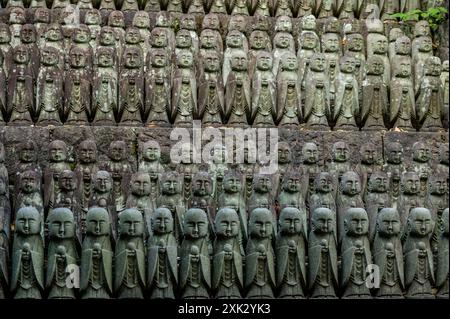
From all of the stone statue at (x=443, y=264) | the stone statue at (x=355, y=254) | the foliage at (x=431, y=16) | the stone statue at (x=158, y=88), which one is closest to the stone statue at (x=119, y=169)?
the stone statue at (x=158, y=88)

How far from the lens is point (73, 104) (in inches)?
614

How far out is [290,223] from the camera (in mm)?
14016

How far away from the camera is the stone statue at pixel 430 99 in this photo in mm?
15969

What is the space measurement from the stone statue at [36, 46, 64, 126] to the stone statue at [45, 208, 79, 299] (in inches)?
72.1

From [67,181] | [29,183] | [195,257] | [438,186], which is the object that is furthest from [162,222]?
[438,186]

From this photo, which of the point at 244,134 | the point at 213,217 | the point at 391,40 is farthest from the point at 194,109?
the point at 391,40

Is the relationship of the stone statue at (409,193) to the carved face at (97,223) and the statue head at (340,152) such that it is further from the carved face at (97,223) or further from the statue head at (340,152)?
the carved face at (97,223)

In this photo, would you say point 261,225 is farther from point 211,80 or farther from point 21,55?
point 21,55

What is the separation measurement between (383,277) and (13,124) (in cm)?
425

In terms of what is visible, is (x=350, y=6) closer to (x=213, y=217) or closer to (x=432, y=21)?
(x=432, y=21)

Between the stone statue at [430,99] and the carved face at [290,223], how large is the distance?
254 centimetres

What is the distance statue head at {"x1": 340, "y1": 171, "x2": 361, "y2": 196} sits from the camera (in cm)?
1471

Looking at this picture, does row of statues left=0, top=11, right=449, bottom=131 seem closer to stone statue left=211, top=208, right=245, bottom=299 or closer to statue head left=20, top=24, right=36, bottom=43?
statue head left=20, top=24, right=36, bottom=43

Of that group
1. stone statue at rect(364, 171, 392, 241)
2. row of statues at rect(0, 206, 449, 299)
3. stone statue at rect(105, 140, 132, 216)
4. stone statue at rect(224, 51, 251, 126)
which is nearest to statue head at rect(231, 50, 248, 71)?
stone statue at rect(224, 51, 251, 126)
